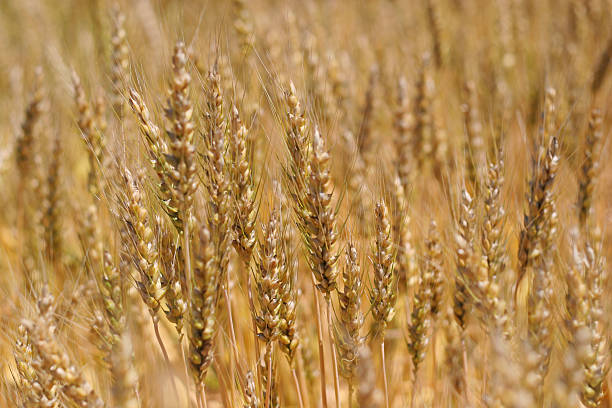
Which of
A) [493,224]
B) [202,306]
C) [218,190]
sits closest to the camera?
[202,306]

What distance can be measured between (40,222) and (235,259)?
2.78ft

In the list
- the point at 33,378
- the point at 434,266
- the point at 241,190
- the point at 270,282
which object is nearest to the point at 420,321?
the point at 434,266

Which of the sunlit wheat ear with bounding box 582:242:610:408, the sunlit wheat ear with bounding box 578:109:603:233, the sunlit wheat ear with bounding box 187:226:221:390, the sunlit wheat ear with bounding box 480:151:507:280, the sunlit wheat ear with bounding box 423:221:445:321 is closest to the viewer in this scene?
the sunlit wheat ear with bounding box 187:226:221:390

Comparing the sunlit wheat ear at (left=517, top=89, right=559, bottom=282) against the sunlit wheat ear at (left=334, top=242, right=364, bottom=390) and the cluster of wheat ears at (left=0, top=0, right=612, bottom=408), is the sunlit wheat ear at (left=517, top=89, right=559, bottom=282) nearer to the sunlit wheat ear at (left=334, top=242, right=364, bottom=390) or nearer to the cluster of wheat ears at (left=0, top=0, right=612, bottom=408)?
the cluster of wheat ears at (left=0, top=0, right=612, bottom=408)

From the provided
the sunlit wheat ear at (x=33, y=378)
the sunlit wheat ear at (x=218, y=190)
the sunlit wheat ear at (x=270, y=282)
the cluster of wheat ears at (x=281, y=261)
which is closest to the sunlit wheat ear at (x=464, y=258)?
the cluster of wheat ears at (x=281, y=261)

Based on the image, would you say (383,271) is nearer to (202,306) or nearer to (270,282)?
(270,282)

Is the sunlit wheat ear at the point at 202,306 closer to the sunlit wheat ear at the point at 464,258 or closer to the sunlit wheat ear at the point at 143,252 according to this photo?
the sunlit wheat ear at the point at 143,252

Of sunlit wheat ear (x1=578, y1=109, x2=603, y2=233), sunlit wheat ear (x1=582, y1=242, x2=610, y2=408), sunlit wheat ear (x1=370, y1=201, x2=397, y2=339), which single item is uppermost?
sunlit wheat ear (x1=578, y1=109, x2=603, y2=233)

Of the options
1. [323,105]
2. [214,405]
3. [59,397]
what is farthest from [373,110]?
[59,397]

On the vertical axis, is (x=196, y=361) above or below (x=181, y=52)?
below

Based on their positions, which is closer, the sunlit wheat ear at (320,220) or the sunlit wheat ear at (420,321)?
the sunlit wheat ear at (320,220)

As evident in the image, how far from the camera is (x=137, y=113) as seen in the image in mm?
1125

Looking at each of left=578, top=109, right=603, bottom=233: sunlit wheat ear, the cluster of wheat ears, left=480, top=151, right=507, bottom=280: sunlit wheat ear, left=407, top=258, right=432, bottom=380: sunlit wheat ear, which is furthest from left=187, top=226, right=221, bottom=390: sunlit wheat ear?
left=578, top=109, right=603, bottom=233: sunlit wheat ear

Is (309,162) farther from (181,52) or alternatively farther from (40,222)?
(40,222)
